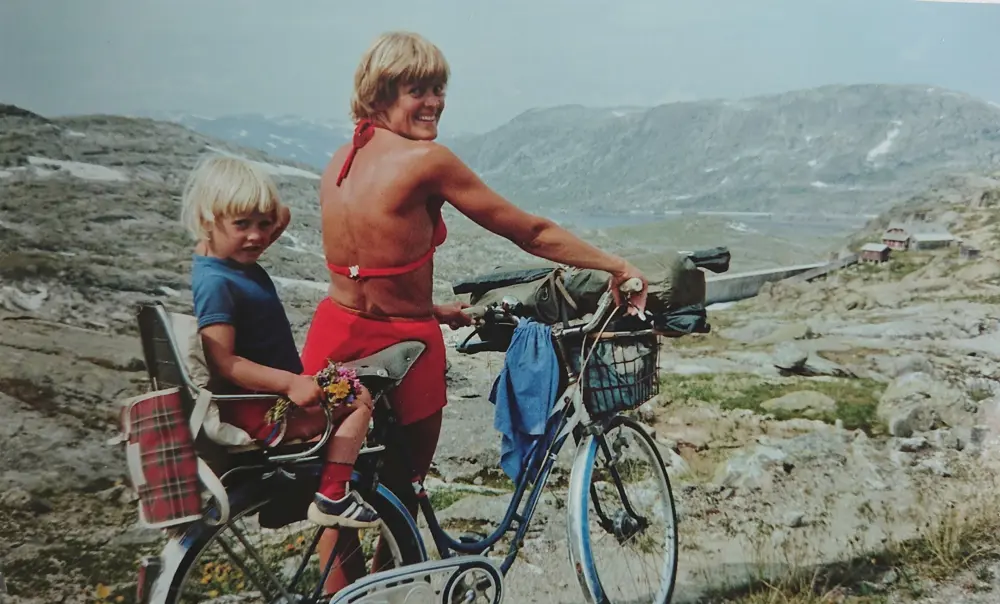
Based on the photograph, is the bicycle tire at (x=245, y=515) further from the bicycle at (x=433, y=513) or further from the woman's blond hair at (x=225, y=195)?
the woman's blond hair at (x=225, y=195)

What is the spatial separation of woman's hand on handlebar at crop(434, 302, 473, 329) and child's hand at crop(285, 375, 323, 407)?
1.88ft

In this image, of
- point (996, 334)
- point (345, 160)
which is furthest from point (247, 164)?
point (996, 334)

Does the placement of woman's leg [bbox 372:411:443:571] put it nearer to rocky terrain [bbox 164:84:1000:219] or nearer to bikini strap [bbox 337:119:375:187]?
bikini strap [bbox 337:119:375:187]

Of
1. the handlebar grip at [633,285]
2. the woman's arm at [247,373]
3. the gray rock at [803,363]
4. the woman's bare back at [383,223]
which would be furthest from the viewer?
the gray rock at [803,363]

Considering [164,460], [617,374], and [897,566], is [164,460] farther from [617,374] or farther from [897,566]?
[897,566]

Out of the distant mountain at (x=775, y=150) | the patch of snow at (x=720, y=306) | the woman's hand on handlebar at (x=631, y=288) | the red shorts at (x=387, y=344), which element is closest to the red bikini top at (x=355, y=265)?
the red shorts at (x=387, y=344)

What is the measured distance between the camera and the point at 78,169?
118 inches

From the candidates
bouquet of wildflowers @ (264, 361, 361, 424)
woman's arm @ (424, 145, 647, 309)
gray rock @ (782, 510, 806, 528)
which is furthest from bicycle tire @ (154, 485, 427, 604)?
gray rock @ (782, 510, 806, 528)

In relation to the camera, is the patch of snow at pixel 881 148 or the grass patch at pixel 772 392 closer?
the grass patch at pixel 772 392

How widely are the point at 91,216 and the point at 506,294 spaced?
4.98 feet

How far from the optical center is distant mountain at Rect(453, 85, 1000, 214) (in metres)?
3.94

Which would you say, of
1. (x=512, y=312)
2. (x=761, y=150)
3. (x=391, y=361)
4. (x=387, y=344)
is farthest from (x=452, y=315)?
(x=761, y=150)

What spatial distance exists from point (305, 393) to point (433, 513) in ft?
2.21

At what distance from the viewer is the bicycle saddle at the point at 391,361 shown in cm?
241
